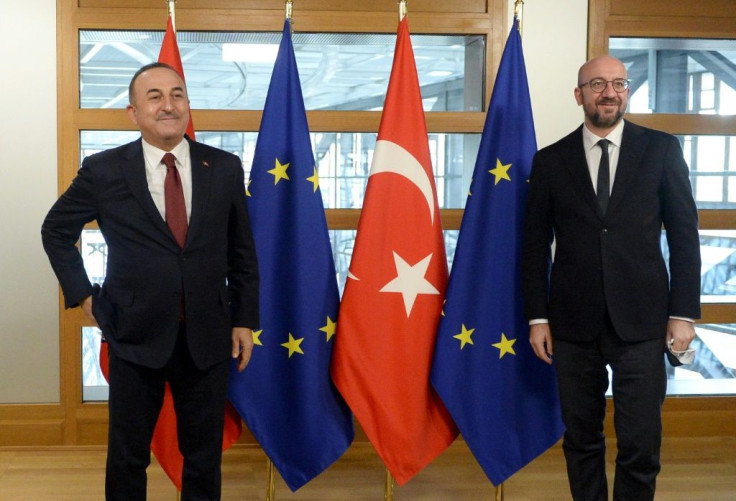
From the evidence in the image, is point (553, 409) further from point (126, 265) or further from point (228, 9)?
point (228, 9)

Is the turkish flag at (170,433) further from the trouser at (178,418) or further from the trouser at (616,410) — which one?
the trouser at (616,410)

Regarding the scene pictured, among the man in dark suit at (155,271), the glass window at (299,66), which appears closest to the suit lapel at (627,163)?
the man in dark suit at (155,271)

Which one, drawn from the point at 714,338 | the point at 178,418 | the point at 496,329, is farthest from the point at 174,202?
the point at 714,338

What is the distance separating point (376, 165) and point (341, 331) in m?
0.59

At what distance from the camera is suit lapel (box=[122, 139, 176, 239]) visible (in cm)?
227

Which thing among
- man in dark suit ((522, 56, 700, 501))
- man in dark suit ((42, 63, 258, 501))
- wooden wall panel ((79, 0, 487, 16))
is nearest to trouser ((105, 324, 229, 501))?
man in dark suit ((42, 63, 258, 501))

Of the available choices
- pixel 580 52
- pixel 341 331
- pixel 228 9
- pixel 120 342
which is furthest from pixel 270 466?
pixel 580 52

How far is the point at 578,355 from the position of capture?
97.6 inches

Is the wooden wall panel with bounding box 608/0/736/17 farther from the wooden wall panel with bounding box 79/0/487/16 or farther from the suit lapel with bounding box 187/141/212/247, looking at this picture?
the suit lapel with bounding box 187/141/212/247

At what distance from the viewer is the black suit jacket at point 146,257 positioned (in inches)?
89.1

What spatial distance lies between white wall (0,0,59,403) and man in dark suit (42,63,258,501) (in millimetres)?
1279

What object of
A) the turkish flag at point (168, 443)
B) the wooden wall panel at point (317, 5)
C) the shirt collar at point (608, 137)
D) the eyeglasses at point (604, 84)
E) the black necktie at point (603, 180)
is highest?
the wooden wall panel at point (317, 5)

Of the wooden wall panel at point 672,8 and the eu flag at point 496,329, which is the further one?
the wooden wall panel at point 672,8

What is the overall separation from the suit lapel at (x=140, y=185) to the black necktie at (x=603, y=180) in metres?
1.26
